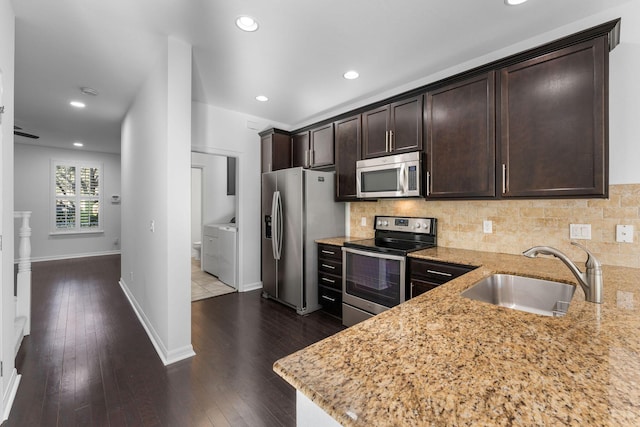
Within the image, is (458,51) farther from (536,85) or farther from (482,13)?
(536,85)

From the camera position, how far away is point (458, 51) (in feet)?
8.06

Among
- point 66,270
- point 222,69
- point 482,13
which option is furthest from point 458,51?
point 66,270

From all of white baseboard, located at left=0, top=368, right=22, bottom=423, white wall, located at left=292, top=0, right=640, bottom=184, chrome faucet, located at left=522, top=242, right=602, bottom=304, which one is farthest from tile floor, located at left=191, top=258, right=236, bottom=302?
white wall, located at left=292, top=0, right=640, bottom=184

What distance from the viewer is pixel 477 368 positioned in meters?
0.67

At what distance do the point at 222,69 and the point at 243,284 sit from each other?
2.85 m

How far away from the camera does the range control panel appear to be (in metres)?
2.95

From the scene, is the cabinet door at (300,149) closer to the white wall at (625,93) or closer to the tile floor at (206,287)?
the tile floor at (206,287)

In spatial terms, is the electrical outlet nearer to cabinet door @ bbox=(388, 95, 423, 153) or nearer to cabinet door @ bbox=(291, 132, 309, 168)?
cabinet door @ bbox=(388, 95, 423, 153)

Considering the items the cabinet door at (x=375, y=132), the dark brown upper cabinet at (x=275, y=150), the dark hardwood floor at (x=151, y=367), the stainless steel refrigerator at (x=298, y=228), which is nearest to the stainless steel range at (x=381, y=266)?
the dark hardwood floor at (x=151, y=367)

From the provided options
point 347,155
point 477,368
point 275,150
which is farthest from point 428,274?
point 275,150

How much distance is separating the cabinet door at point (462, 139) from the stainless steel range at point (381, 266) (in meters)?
0.56

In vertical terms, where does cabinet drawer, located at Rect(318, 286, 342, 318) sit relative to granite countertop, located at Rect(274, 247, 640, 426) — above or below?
below

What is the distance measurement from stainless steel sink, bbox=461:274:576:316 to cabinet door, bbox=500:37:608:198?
772mm

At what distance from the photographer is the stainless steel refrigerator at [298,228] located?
3.40 m
